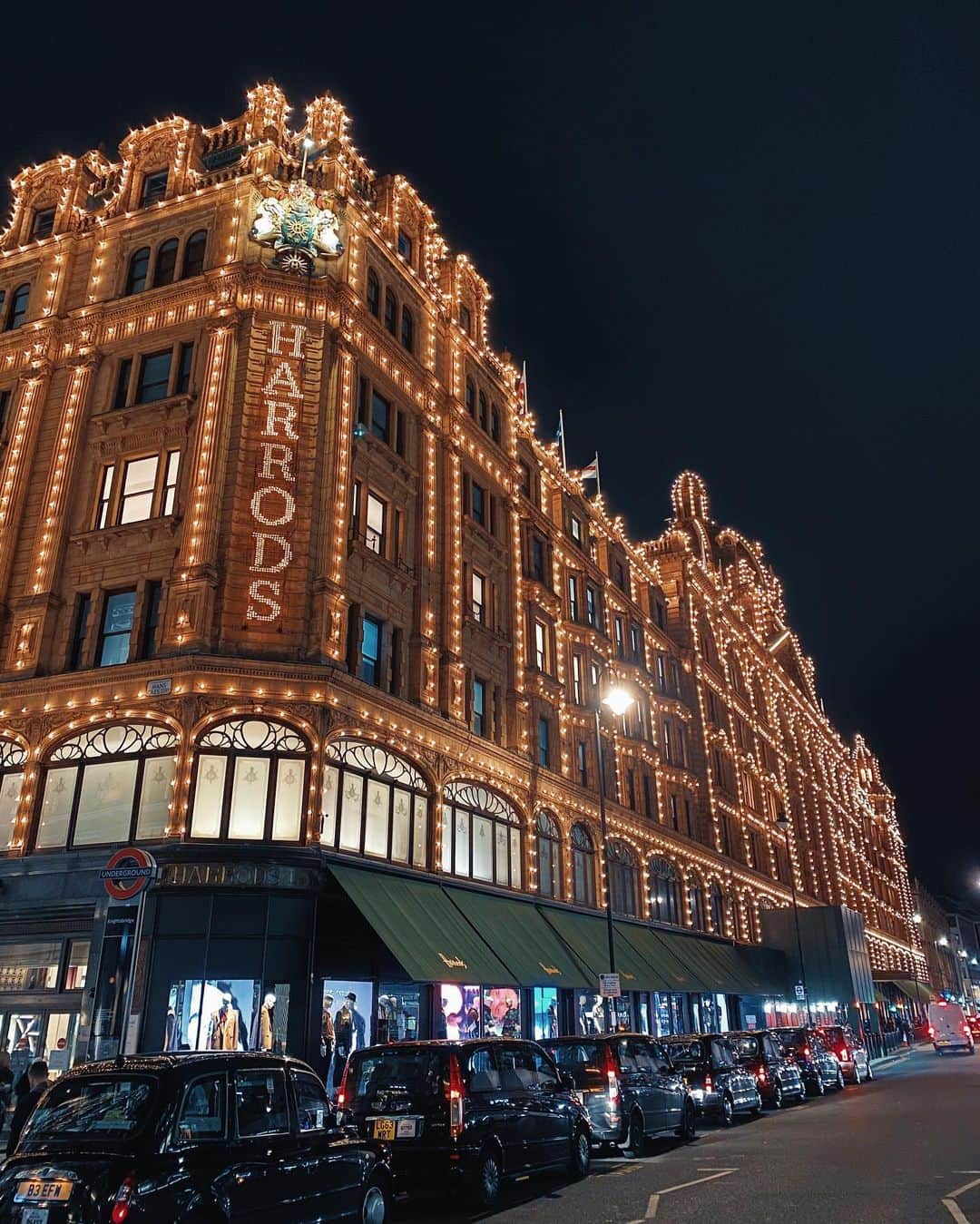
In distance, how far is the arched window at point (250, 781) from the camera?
22.6 meters

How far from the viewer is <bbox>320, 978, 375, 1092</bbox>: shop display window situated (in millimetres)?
21766

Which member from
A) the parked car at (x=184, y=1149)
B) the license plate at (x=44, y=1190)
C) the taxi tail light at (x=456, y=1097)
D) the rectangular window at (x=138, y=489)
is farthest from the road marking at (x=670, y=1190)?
the rectangular window at (x=138, y=489)

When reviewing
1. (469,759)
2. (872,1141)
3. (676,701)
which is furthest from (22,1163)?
(676,701)

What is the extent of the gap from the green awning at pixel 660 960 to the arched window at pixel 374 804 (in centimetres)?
1362

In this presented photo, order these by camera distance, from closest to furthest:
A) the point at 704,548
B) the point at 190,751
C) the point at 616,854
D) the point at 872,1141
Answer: the point at 872,1141, the point at 190,751, the point at 616,854, the point at 704,548

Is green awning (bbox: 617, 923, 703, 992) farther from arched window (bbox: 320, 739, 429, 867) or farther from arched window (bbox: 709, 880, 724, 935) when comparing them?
arched window (bbox: 320, 739, 429, 867)

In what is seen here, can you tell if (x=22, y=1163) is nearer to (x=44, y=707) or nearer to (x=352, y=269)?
(x=44, y=707)

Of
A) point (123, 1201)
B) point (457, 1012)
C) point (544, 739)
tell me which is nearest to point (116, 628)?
point (457, 1012)

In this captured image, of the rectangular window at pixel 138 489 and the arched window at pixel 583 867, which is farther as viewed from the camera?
the arched window at pixel 583 867

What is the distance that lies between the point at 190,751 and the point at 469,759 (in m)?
9.88

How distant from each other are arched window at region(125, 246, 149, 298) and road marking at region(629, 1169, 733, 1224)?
28.8m

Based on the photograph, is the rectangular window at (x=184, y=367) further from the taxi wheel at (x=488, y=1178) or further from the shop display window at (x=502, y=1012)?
the taxi wheel at (x=488, y=1178)

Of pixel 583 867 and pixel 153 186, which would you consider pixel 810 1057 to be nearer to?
pixel 583 867

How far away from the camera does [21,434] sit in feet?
96.9
